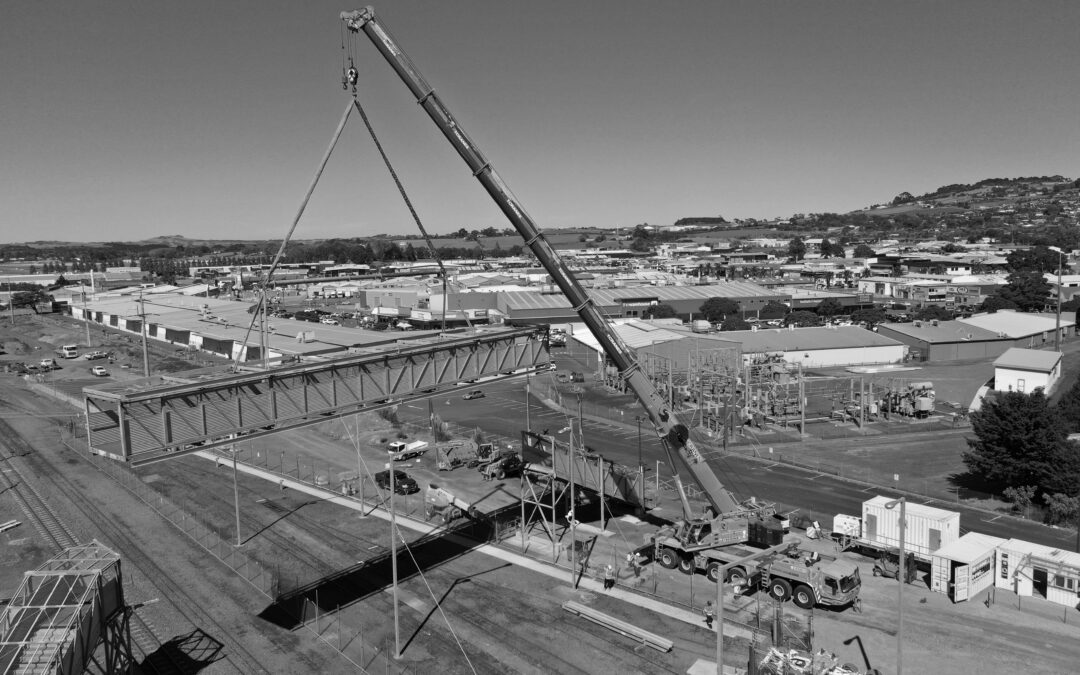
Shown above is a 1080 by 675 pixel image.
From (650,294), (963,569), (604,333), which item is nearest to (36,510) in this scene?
(604,333)

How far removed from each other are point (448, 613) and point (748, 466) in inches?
963

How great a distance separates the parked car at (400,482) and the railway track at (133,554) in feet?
38.9

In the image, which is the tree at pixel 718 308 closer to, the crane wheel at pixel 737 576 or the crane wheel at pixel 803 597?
the crane wheel at pixel 737 576

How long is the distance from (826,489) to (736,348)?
79.6ft

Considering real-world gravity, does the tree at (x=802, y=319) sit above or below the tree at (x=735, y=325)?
below

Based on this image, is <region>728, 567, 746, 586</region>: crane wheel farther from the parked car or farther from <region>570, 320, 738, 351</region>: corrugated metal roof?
<region>570, 320, 738, 351</region>: corrugated metal roof

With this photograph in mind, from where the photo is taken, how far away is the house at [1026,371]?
191ft

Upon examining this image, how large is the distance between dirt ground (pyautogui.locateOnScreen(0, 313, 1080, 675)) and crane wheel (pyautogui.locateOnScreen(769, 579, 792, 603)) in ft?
2.33

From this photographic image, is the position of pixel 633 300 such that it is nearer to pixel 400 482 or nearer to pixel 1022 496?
pixel 400 482

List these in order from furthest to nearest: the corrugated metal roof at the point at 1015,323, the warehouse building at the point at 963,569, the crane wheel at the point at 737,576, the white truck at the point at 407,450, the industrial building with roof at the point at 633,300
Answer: the industrial building with roof at the point at 633,300 < the corrugated metal roof at the point at 1015,323 < the white truck at the point at 407,450 < the crane wheel at the point at 737,576 < the warehouse building at the point at 963,569

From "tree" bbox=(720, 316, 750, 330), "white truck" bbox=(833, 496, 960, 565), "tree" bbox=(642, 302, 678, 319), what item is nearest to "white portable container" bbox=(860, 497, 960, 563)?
"white truck" bbox=(833, 496, 960, 565)

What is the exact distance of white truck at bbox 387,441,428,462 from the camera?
4488cm

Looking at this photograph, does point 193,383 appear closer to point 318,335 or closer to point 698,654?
point 698,654

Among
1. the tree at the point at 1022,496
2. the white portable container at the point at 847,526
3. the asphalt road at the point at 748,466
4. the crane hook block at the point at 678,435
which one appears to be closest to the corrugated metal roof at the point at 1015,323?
the asphalt road at the point at 748,466
